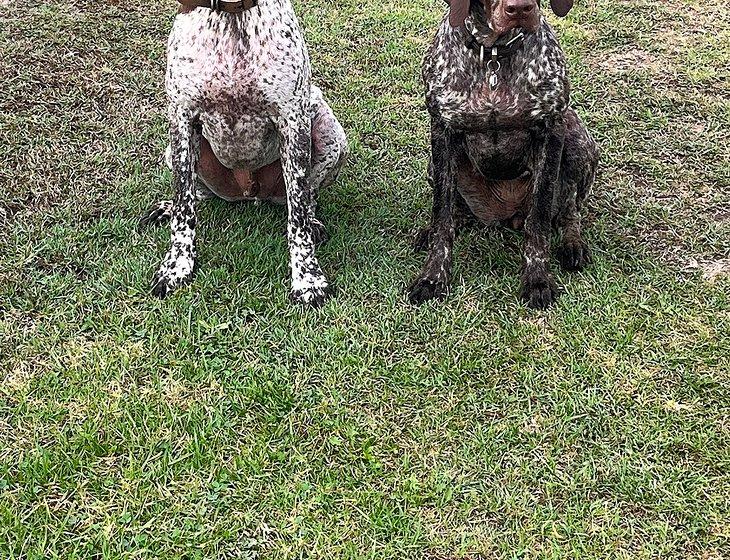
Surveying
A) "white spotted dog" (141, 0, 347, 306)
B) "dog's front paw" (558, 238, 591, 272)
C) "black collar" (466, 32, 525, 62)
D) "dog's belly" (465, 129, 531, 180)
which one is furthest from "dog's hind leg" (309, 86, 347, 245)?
"dog's front paw" (558, 238, 591, 272)

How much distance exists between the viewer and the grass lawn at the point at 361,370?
3.07 meters

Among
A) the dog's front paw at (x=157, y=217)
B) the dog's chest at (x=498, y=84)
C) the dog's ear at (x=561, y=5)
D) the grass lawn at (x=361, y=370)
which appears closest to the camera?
the grass lawn at (x=361, y=370)

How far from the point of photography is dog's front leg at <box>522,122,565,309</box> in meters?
4.01

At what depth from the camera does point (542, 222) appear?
4.14 m

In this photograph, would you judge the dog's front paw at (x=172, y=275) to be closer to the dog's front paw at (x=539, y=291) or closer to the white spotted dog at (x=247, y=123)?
the white spotted dog at (x=247, y=123)

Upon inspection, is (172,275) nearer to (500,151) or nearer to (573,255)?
(500,151)

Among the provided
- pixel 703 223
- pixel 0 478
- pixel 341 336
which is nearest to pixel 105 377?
pixel 0 478

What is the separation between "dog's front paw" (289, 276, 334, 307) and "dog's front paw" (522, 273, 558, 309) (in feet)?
3.19

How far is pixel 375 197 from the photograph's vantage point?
16.4ft

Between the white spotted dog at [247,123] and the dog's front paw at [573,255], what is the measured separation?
1250mm

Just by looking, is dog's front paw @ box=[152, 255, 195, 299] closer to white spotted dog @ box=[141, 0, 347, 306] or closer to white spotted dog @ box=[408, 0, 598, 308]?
white spotted dog @ box=[141, 0, 347, 306]

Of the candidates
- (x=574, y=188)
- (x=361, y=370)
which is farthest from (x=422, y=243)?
(x=361, y=370)

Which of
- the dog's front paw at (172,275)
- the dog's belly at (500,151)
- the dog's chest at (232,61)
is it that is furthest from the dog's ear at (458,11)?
the dog's front paw at (172,275)

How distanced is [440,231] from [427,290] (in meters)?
0.31
